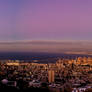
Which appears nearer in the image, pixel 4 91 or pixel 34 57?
pixel 4 91

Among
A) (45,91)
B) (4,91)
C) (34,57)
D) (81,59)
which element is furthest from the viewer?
(81,59)

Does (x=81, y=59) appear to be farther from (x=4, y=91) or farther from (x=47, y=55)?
(x=4, y=91)

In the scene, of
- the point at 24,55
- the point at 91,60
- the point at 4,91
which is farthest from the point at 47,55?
the point at 4,91

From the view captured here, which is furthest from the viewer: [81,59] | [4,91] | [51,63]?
[81,59]

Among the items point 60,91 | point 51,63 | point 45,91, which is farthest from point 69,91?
point 51,63

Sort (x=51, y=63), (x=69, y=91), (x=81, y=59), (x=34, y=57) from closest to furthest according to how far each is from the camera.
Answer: (x=69, y=91) < (x=51, y=63) < (x=34, y=57) < (x=81, y=59)

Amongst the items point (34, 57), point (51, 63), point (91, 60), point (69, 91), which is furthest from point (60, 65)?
point (69, 91)

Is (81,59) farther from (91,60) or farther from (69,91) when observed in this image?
(69,91)

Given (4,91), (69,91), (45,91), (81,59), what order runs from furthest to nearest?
(81,59), (69,91), (45,91), (4,91)

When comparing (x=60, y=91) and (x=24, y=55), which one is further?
(x=24, y=55)
